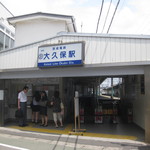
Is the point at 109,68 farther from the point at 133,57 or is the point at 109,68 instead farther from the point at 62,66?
the point at 62,66

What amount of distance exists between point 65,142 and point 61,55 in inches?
128

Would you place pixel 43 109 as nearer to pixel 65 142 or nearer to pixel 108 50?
pixel 65 142

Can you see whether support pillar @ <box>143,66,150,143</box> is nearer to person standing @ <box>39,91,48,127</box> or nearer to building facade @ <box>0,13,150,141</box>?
building facade @ <box>0,13,150,141</box>

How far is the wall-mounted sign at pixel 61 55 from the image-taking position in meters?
6.27

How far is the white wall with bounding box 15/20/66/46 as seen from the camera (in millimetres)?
10906

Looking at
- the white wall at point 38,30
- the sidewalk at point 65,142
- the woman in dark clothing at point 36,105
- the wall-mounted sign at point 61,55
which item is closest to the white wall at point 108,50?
the wall-mounted sign at point 61,55

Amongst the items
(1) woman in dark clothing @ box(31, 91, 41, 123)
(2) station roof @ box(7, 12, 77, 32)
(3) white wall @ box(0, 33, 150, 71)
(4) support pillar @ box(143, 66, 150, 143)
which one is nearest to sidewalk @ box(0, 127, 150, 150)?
(4) support pillar @ box(143, 66, 150, 143)

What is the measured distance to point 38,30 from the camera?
11023 millimetres

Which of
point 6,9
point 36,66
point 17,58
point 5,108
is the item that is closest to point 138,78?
point 36,66

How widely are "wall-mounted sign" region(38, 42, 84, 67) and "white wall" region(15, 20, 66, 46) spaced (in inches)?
168

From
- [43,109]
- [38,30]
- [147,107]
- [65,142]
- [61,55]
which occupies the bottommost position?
[65,142]

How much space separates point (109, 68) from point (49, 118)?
4.61 meters

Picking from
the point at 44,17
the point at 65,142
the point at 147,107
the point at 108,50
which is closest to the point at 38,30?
the point at 44,17

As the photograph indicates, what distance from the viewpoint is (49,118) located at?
890 centimetres
